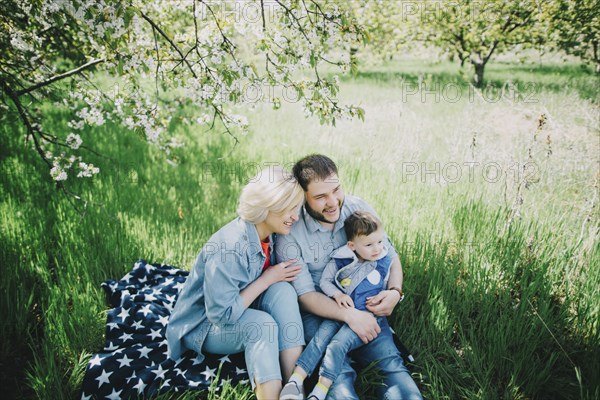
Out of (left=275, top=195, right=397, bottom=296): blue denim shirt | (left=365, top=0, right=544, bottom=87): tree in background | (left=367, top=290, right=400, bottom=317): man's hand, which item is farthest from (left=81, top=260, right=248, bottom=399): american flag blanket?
(left=365, top=0, right=544, bottom=87): tree in background

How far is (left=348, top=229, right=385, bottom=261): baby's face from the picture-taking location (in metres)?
2.20

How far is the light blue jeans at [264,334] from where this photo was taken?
1.84 metres

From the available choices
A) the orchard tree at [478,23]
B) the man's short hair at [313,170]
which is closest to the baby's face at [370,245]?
the man's short hair at [313,170]

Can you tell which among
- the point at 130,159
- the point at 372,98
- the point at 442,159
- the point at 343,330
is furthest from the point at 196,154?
the point at 372,98

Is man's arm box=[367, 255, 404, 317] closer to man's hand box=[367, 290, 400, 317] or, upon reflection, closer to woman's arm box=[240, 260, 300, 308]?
man's hand box=[367, 290, 400, 317]

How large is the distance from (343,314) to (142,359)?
123 cm

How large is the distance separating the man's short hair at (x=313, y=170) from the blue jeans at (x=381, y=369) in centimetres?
87

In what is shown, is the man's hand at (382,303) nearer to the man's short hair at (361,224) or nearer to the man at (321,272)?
the man at (321,272)

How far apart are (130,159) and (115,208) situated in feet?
4.75

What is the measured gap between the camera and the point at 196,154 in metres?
5.13

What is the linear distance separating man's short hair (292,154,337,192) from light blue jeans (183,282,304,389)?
65 centimetres

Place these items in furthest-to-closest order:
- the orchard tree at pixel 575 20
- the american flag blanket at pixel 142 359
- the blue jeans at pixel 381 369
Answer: the orchard tree at pixel 575 20
the american flag blanket at pixel 142 359
the blue jeans at pixel 381 369

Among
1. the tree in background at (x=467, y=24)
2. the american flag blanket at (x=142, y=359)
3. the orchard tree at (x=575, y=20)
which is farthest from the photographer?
the tree in background at (x=467, y=24)

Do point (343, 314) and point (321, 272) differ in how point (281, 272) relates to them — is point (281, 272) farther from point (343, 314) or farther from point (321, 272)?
point (343, 314)
